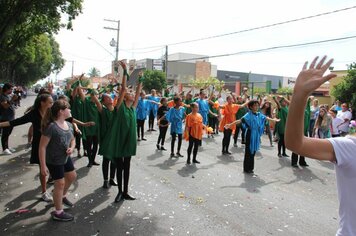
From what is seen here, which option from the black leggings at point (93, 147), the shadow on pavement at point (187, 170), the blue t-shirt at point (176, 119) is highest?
the blue t-shirt at point (176, 119)

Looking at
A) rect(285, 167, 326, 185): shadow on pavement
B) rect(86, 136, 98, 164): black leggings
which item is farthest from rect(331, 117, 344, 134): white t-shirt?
rect(86, 136, 98, 164): black leggings

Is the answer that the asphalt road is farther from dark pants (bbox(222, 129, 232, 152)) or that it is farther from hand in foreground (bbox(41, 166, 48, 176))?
dark pants (bbox(222, 129, 232, 152))

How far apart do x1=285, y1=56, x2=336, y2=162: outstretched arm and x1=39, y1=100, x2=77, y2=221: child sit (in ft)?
12.3

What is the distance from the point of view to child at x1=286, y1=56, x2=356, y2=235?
1964 mm

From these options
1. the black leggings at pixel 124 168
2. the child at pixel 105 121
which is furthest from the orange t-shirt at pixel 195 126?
the black leggings at pixel 124 168

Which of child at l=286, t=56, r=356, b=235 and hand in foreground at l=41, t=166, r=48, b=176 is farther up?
child at l=286, t=56, r=356, b=235

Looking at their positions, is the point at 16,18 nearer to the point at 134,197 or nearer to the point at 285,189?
the point at 134,197

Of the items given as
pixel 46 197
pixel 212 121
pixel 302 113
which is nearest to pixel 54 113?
pixel 46 197

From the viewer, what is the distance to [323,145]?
2.05m

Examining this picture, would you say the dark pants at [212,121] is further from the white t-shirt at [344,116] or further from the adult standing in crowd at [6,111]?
the adult standing in crowd at [6,111]

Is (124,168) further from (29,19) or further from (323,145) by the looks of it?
(29,19)

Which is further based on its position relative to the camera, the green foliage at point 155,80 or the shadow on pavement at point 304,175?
the green foliage at point 155,80

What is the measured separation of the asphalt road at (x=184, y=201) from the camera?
4.97 metres

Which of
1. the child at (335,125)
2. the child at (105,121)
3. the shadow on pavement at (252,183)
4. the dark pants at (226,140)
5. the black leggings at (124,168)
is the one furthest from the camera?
the child at (335,125)
